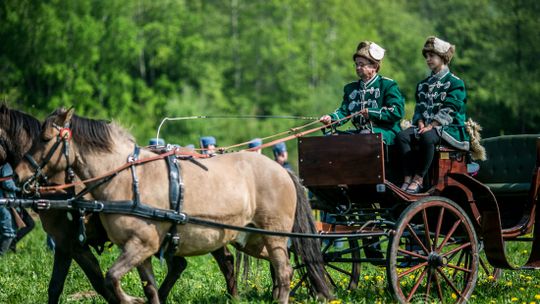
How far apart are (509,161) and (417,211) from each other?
224 cm

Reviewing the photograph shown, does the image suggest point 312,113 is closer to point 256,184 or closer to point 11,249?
point 11,249

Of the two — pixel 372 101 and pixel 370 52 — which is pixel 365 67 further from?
pixel 372 101

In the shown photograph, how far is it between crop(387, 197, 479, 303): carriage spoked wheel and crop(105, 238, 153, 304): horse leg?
6.90ft

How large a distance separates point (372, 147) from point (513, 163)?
2.50 m

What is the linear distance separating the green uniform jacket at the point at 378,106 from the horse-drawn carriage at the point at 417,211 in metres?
0.26

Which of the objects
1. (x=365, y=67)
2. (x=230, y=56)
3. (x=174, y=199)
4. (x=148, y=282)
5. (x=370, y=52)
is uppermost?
(x=230, y=56)

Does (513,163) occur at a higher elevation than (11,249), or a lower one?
higher

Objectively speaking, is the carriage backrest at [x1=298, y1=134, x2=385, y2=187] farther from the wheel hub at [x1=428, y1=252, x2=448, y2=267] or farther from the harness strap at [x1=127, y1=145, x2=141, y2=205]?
the harness strap at [x1=127, y1=145, x2=141, y2=205]

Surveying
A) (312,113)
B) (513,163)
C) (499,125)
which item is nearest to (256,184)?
(513,163)

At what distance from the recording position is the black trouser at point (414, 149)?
746 centimetres

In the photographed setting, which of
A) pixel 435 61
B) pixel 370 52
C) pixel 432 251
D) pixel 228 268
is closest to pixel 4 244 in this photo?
pixel 228 268

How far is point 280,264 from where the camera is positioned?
7.26 meters

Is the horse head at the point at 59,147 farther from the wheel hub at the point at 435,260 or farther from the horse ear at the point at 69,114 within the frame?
the wheel hub at the point at 435,260

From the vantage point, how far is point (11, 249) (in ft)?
41.3
